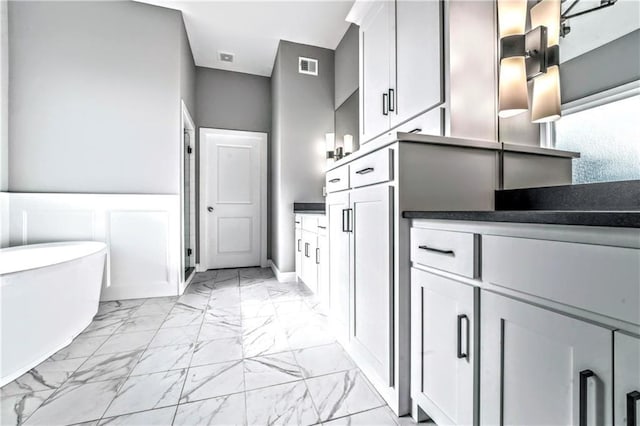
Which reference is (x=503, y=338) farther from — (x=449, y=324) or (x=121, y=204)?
(x=121, y=204)

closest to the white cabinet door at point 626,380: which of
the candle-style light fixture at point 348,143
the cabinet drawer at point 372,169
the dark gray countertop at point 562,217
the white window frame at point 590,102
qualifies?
the dark gray countertop at point 562,217

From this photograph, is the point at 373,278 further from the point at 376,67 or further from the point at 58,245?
the point at 58,245

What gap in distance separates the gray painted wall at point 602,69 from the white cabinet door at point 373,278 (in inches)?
33.6

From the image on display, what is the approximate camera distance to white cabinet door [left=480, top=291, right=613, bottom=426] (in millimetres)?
552

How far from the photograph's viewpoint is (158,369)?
1528 mm

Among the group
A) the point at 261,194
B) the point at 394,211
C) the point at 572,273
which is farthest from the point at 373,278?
the point at 261,194

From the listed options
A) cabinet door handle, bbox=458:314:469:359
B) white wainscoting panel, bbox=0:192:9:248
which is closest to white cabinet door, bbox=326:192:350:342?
cabinet door handle, bbox=458:314:469:359

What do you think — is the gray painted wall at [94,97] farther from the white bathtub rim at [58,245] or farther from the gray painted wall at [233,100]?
the gray painted wall at [233,100]

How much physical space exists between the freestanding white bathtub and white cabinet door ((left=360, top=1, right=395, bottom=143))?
2213 mm

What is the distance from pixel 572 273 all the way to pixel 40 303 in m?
2.39

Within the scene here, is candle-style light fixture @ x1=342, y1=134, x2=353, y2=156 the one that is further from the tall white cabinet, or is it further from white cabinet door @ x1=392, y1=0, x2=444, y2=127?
the tall white cabinet

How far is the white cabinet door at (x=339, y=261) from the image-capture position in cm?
165

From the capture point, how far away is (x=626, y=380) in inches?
20.1

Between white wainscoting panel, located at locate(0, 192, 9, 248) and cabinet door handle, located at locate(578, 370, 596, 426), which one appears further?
white wainscoting panel, located at locate(0, 192, 9, 248)
